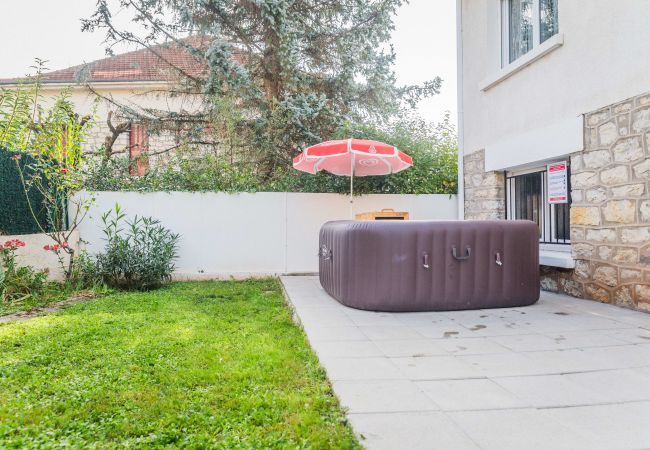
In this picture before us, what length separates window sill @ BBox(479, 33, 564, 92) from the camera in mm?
5273

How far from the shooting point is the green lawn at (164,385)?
6.42 feet

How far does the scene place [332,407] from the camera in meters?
2.17

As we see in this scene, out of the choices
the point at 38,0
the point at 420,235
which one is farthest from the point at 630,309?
the point at 38,0

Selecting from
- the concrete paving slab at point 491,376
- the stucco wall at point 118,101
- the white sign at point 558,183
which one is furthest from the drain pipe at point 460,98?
the stucco wall at point 118,101

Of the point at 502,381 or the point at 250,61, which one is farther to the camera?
the point at 250,61

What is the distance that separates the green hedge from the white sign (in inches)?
278

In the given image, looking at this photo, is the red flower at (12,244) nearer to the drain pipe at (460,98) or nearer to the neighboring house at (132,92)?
the neighboring house at (132,92)

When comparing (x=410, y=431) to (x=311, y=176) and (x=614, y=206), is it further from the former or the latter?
(x=311, y=176)

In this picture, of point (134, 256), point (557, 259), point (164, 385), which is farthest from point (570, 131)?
point (134, 256)

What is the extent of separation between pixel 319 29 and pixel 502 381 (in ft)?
31.5

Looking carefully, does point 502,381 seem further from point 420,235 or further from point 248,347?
point 420,235

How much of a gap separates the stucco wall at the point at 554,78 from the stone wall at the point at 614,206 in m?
0.20

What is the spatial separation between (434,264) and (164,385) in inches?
112

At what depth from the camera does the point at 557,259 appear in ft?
17.6
